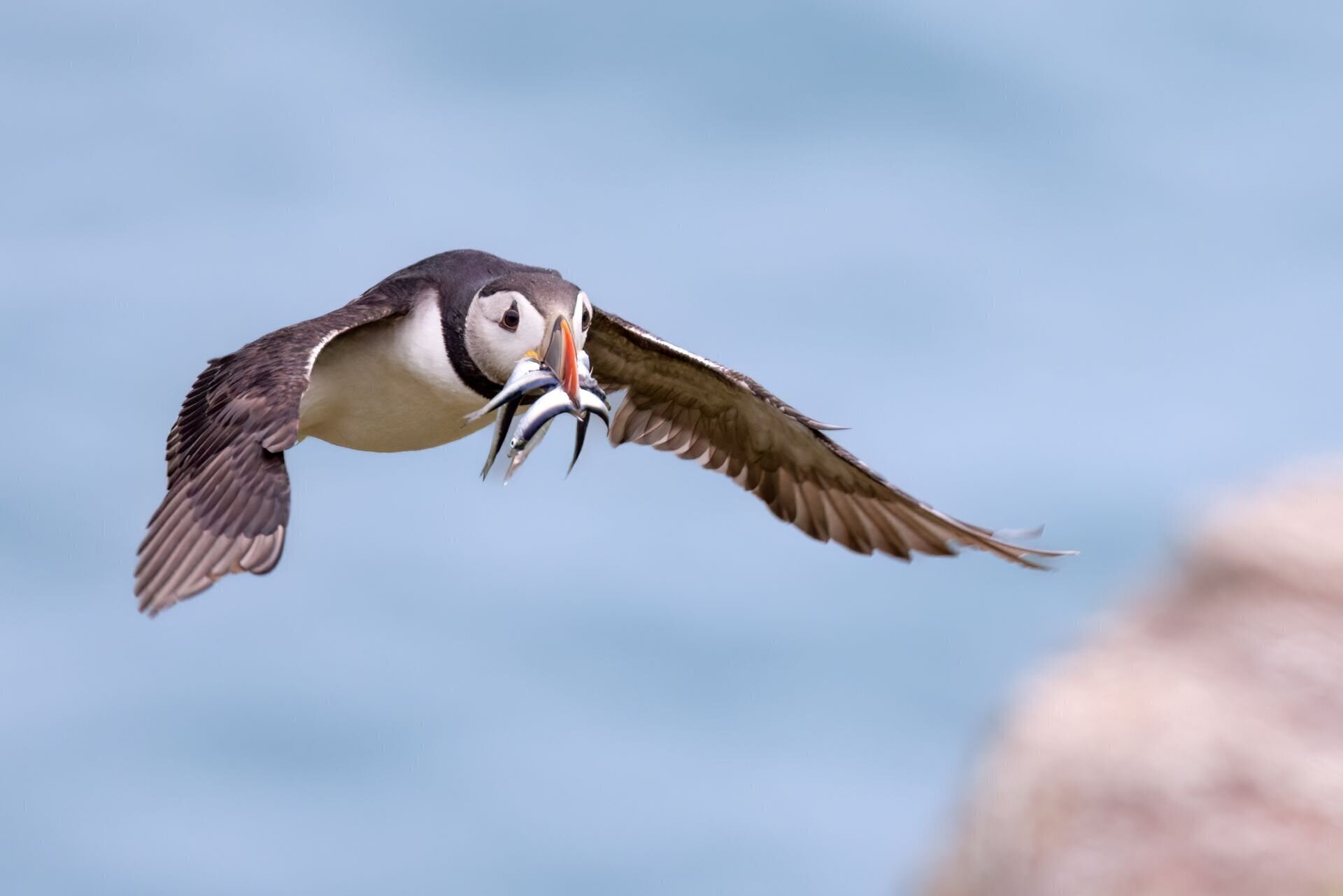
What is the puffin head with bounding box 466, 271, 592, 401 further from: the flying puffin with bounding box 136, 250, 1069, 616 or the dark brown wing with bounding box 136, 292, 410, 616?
the dark brown wing with bounding box 136, 292, 410, 616

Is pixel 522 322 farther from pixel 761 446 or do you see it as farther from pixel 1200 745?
pixel 1200 745

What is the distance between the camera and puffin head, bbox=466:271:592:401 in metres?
11.0

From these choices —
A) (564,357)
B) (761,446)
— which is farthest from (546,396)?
(761,446)

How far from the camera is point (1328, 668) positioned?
6.57m

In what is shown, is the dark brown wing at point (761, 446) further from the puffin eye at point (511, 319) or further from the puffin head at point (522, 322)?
the puffin eye at point (511, 319)

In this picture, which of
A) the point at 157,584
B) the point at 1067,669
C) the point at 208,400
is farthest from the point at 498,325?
the point at 1067,669

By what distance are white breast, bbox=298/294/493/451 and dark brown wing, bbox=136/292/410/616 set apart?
0.69 meters

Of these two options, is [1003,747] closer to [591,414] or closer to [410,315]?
[591,414]

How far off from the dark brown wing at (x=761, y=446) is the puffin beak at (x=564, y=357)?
4.24 feet

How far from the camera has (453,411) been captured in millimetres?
11648

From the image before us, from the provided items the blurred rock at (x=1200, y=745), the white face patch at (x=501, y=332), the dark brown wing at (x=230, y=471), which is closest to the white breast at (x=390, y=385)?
the white face patch at (x=501, y=332)

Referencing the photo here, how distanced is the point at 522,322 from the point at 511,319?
103 mm

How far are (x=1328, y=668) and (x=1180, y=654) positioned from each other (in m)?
0.59

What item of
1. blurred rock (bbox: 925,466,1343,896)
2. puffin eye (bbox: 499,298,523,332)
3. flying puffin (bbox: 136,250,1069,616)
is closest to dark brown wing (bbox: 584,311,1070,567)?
flying puffin (bbox: 136,250,1069,616)
